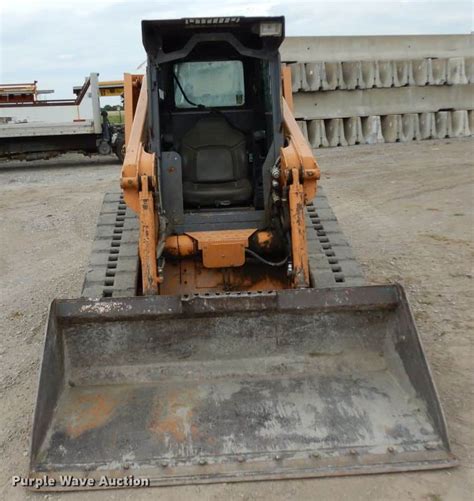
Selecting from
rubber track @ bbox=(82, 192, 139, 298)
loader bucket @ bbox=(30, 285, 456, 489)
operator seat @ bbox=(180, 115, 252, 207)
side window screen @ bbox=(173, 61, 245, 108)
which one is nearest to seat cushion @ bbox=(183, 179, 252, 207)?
operator seat @ bbox=(180, 115, 252, 207)

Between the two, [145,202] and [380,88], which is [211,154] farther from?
[380,88]

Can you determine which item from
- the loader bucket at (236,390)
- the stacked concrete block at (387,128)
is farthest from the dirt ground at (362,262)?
the stacked concrete block at (387,128)

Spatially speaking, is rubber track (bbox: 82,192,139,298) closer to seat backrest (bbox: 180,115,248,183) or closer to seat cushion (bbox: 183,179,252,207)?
seat cushion (bbox: 183,179,252,207)

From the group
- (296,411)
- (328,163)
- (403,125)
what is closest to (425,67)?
(403,125)

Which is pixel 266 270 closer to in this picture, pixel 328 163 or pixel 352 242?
pixel 352 242

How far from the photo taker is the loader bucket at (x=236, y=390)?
9.77 feet

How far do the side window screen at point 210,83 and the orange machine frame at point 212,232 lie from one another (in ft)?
1.69

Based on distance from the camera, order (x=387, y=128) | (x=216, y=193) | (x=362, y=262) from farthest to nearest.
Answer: (x=387, y=128) < (x=362, y=262) < (x=216, y=193)

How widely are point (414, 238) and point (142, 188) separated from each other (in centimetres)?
427

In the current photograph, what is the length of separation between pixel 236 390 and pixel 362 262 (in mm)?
3197

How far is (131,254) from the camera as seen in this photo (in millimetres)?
4496

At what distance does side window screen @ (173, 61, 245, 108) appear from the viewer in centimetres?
484

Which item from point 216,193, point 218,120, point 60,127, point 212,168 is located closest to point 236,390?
point 216,193

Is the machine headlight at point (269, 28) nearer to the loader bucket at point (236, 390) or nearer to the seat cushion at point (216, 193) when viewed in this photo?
the seat cushion at point (216, 193)
